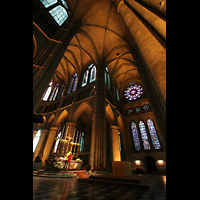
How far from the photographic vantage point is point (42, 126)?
14.7 metres

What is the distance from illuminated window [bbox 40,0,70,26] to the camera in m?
9.14

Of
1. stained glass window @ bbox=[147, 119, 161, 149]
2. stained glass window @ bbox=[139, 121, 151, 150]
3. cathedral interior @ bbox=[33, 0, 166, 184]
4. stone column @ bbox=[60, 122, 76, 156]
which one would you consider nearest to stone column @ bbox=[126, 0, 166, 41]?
cathedral interior @ bbox=[33, 0, 166, 184]

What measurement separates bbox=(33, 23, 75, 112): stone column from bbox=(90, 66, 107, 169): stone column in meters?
5.61

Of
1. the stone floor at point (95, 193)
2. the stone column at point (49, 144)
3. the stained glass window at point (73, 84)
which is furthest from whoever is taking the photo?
the stained glass window at point (73, 84)

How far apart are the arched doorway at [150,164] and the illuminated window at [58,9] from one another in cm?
1817

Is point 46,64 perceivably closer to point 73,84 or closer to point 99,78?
point 99,78

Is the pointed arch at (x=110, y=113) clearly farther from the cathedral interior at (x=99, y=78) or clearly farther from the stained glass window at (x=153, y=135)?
the stained glass window at (x=153, y=135)

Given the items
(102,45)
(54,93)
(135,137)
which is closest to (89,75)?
(102,45)

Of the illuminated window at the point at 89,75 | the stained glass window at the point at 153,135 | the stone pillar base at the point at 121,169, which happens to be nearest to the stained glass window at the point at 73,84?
the illuminated window at the point at 89,75

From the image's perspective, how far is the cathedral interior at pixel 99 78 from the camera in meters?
3.78

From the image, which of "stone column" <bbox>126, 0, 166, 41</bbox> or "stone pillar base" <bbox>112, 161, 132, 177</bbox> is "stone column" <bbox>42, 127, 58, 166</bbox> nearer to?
"stone pillar base" <bbox>112, 161, 132, 177</bbox>
